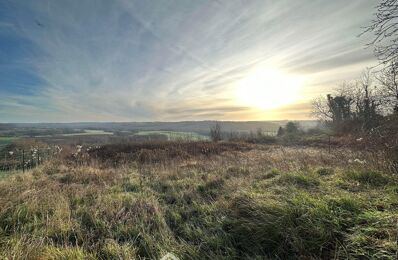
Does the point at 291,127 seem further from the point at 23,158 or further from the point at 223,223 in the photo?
the point at 223,223

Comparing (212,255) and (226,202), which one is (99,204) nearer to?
(226,202)

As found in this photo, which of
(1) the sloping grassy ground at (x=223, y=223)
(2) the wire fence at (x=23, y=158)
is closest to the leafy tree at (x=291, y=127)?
(2) the wire fence at (x=23, y=158)

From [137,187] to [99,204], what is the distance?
210cm

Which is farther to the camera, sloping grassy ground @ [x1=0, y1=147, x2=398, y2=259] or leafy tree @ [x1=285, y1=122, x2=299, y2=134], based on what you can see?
leafy tree @ [x1=285, y1=122, x2=299, y2=134]

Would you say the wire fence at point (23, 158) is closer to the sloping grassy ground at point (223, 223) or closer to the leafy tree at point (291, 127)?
the sloping grassy ground at point (223, 223)

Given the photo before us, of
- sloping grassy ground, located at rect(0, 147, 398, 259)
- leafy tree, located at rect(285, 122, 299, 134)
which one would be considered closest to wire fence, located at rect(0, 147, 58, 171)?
sloping grassy ground, located at rect(0, 147, 398, 259)

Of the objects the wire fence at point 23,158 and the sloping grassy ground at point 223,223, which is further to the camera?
the wire fence at point 23,158

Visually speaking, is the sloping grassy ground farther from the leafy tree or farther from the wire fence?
the leafy tree

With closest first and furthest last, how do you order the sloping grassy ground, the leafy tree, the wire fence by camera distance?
the sloping grassy ground < the wire fence < the leafy tree

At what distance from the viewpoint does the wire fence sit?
11.3 m

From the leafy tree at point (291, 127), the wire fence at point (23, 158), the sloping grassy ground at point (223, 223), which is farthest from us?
the leafy tree at point (291, 127)

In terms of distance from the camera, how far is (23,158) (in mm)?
11938

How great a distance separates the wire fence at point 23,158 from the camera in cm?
1134

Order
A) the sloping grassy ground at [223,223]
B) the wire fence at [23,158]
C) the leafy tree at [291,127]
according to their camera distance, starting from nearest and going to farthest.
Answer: the sloping grassy ground at [223,223], the wire fence at [23,158], the leafy tree at [291,127]
